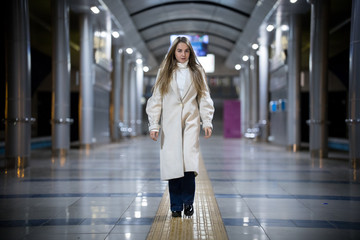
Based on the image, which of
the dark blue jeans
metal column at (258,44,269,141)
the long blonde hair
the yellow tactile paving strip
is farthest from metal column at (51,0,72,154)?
metal column at (258,44,269,141)

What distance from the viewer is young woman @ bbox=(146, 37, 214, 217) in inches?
176

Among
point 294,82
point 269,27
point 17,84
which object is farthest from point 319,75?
point 17,84

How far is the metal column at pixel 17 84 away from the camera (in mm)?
9516

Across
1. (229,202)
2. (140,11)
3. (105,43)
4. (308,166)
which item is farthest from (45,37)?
(229,202)

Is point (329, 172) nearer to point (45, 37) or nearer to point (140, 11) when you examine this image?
point (140, 11)

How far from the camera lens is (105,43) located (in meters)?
20.2

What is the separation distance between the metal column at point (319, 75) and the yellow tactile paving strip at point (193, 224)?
8.31 m

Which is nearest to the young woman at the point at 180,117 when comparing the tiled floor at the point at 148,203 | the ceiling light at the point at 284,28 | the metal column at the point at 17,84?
the tiled floor at the point at 148,203

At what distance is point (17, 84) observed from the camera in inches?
380

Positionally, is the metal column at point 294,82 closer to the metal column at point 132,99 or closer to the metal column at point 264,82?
the metal column at point 264,82

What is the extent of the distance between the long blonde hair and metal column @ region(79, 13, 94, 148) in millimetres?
12781

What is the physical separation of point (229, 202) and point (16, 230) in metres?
2.59

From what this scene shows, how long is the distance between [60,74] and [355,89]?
28.0 feet

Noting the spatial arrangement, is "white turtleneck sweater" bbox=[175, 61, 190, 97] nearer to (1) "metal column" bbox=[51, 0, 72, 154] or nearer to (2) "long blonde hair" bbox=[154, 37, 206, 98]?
(2) "long blonde hair" bbox=[154, 37, 206, 98]
